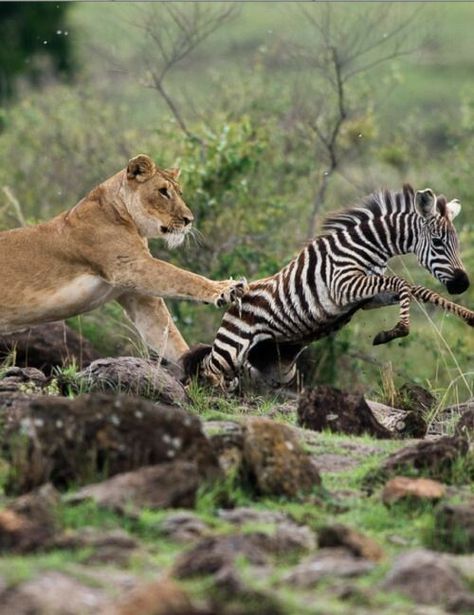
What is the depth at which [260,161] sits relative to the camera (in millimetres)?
17047

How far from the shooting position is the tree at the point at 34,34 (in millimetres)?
36812

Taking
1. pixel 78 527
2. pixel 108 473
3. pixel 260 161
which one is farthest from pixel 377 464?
pixel 260 161

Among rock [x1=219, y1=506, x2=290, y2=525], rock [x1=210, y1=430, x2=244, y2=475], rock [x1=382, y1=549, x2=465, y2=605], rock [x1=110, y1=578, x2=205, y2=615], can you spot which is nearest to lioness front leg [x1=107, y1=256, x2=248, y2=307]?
rock [x1=210, y1=430, x2=244, y2=475]

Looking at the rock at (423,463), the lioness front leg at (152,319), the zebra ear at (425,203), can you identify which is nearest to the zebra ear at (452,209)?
the zebra ear at (425,203)

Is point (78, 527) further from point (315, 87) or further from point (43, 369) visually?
point (315, 87)

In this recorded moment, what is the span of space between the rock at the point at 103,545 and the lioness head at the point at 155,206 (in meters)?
4.78

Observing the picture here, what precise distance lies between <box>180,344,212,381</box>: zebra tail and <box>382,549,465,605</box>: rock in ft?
16.9

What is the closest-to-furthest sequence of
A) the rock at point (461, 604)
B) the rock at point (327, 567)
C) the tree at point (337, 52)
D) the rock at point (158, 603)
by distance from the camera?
the rock at point (158, 603)
the rock at point (461, 604)
the rock at point (327, 567)
the tree at point (337, 52)

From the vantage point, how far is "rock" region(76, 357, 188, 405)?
31.4ft

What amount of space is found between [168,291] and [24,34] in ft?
97.1

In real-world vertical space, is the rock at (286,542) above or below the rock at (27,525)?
below

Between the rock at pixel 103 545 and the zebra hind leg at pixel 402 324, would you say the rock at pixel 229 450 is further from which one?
the zebra hind leg at pixel 402 324

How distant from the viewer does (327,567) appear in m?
5.95

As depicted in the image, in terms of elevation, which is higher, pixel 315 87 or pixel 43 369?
pixel 315 87
